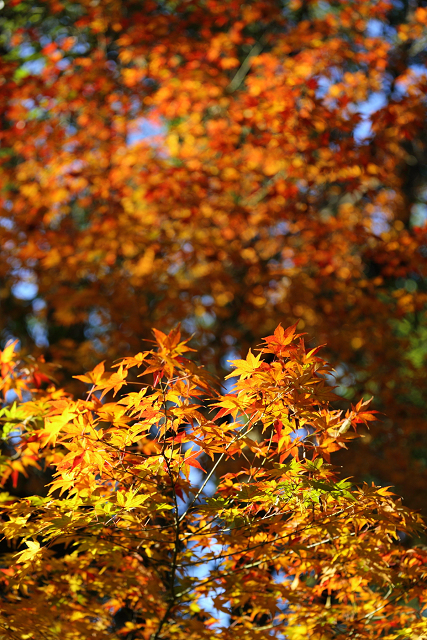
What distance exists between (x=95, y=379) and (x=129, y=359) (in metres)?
0.21

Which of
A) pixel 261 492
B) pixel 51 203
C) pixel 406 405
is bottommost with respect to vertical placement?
pixel 406 405

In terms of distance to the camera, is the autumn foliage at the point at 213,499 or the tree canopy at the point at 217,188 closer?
the autumn foliage at the point at 213,499

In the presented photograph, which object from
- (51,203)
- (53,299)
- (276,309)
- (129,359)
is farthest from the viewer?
(51,203)

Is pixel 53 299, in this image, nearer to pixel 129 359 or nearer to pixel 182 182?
pixel 182 182

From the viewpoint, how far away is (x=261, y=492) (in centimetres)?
211

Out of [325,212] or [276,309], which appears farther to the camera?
[325,212]

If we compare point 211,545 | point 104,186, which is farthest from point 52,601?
point 104,186

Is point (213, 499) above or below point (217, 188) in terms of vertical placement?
below

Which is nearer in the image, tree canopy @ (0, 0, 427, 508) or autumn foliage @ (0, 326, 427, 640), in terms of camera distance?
autumn foliage @ (0, 326, 427, 640)

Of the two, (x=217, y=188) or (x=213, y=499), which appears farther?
(x=217, y=188)

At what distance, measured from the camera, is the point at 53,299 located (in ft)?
22.0

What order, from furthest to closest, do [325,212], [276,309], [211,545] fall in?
[325,212] < [276,309] < [211,545]

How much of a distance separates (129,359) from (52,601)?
61.3 inches

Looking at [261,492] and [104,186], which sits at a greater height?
[104,186]
